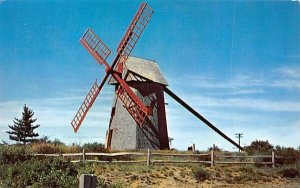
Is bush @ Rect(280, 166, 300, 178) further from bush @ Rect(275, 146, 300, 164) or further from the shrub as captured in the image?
the shrub

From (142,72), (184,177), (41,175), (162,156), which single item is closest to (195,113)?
(142,72)

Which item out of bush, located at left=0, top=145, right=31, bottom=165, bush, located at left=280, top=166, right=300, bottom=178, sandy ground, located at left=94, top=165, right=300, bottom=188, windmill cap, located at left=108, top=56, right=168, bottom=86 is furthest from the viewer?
windmill cap, located at left=108, top=56, right=168, bottom=86

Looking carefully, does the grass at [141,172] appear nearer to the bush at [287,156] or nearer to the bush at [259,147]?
the bush at [287,156]

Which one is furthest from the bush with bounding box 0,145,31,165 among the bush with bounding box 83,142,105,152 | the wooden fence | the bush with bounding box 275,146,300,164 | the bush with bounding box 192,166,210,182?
the bush with bounding box 275,146,300,164

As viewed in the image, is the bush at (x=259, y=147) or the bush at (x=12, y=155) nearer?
the bush at (x=12, y=155)

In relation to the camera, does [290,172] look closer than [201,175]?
No

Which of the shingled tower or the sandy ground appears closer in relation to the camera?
the sandy ground

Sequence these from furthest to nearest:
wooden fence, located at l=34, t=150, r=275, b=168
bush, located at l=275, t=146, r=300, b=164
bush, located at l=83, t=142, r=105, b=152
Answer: bush, located at l=275, t=146, r=300, b=164 → bush, located at l=83, t=142, r=105, b=152 → wooden fence, located at l=34, t=150, r=275, b=168

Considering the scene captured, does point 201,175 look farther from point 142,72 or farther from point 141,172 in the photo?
point 142,72

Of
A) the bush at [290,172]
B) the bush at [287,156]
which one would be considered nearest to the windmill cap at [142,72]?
the bush at [287,156]

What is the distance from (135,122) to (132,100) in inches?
52.7

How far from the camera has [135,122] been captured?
2584cm

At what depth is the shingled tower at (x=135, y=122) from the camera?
26.0m

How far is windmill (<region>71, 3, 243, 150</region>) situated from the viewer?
84.1ft
